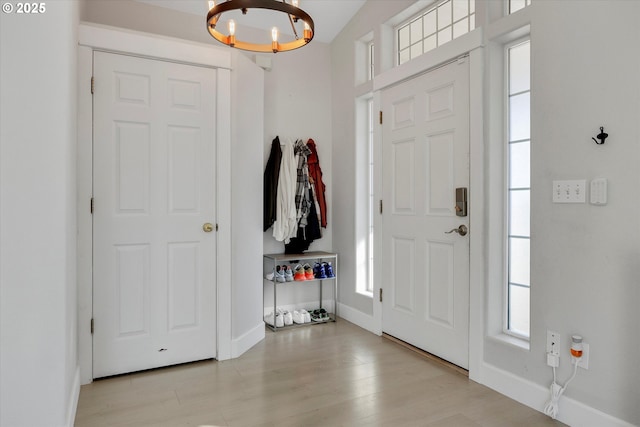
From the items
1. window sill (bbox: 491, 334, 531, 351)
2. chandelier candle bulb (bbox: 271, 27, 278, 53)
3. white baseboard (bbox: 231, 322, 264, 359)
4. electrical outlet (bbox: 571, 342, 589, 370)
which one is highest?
chandelier candle bulb (bbox: 271, 27, 278, 53)

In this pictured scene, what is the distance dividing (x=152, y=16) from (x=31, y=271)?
2565 millimetres

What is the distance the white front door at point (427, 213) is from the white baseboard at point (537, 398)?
9.0 inches

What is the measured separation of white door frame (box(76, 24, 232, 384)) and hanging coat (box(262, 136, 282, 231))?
687 millimetres

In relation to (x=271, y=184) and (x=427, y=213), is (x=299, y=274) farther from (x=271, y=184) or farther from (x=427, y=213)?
(x=427, y=213)

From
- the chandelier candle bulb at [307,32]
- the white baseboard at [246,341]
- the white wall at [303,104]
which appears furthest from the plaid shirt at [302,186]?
the chandelier candle bulb at [307,32]

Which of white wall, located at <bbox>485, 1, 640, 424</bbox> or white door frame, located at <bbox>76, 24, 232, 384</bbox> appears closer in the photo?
white wall, located at <bbox>485, 1, 640, 424</bbox>

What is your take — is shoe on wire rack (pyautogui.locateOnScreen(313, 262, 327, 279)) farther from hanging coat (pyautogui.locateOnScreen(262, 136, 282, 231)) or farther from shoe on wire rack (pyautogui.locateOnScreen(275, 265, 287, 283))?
hanging coat (pyautogui.locateOnScreen(262, 136, 282, 231))

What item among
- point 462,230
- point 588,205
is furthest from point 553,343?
point 462,230

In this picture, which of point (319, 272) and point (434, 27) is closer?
point (434, 27)

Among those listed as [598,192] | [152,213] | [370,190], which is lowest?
[152,213]

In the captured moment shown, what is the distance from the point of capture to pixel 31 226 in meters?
1.63

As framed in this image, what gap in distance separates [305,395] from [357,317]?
4.86ft

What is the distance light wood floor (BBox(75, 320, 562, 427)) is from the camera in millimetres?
2146

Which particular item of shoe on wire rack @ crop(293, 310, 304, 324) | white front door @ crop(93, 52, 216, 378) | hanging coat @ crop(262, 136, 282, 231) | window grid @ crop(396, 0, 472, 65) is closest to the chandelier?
white front door @ crop(93, 52, 216, 378)
